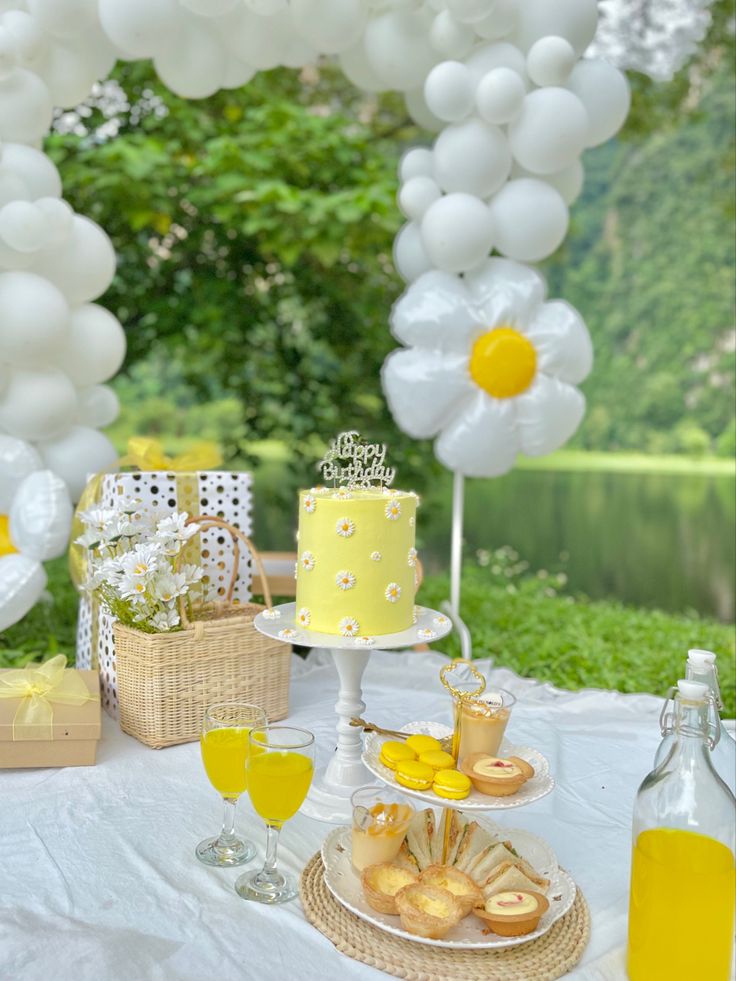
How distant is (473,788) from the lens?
3.21ft

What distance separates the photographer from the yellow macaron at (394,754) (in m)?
1.02

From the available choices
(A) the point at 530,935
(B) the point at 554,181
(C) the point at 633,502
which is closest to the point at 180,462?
(B) the point at 554,181

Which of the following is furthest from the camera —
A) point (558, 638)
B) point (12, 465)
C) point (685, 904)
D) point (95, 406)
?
point (558, 638)

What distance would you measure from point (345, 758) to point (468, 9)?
1.61m

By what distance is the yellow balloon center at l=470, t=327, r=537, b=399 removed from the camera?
6.89ft

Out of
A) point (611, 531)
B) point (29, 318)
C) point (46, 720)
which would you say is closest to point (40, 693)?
point (46, 720)

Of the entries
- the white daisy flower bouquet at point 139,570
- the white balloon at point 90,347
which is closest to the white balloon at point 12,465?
the white balloon at point 90,347

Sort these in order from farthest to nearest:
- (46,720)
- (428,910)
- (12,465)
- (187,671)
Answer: (12,465)
(187,671)
(46,720)
(428,910)

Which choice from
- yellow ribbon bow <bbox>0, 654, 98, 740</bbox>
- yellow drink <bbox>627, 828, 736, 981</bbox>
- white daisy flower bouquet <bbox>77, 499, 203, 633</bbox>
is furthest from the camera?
white daisy flower bouquet <bbox>77, 499, 203, 633</bbox>

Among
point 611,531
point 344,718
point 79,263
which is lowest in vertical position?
point 611,531

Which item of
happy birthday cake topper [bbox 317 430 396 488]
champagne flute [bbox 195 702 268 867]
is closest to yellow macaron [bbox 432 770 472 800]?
champagne flute [bbox 195 702 268 867]

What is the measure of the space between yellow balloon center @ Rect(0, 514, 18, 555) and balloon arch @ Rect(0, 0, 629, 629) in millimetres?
13

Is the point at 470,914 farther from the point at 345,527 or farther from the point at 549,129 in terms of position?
the point at 549,129

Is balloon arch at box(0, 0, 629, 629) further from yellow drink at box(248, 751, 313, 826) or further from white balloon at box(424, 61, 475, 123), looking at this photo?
yellow drink at box(248, 751, 313, 826)
